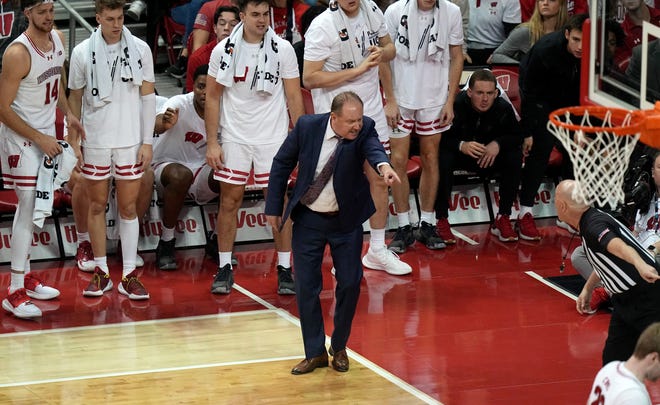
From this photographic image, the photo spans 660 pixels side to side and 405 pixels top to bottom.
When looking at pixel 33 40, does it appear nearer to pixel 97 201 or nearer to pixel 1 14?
pixel 97 201

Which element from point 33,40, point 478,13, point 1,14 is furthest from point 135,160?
point 478,13

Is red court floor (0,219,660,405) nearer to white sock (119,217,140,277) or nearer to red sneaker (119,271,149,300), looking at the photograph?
red sneaker (119,271,149,300)

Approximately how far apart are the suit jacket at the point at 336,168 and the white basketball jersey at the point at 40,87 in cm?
191

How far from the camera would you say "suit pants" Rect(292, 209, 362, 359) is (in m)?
7.52

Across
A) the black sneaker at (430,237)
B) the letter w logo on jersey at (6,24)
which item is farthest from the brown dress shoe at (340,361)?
the letter w logo on jersey at (6,24)

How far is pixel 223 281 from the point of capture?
363 inches

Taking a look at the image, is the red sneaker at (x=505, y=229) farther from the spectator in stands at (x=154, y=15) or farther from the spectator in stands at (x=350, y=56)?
the spectator in stands at (x=154, y=15)

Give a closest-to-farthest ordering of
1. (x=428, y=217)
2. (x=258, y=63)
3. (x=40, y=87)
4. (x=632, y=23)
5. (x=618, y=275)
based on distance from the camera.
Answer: (x=618, y=275), (x=632, y=23), (x=40, y=87), (x=258, y=63), (x=428, y=217)

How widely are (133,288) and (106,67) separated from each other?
1.59 meters

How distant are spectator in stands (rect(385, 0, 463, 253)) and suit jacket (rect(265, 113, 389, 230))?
221 cm

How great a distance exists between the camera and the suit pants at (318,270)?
296 inches

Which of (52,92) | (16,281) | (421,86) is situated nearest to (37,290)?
(16,281)

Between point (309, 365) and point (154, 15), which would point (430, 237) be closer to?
point (309, 365)

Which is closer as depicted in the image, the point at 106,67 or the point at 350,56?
the point at 106,67
